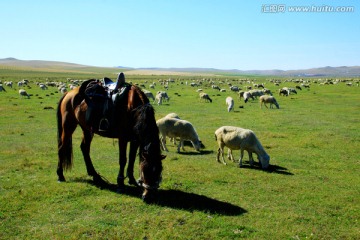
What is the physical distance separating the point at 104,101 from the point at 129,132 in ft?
4.37

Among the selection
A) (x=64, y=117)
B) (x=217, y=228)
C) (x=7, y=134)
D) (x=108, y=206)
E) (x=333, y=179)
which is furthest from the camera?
(x=7, y=134)

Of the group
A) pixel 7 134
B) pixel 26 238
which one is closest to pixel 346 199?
pixel 26 238

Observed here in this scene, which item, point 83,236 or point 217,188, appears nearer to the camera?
point 83,236

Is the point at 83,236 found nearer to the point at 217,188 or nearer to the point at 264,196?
the point at 217,188

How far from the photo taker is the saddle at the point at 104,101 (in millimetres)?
9812

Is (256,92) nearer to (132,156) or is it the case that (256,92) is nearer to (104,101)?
(132,156)

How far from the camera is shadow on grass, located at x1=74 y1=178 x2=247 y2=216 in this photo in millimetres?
9078

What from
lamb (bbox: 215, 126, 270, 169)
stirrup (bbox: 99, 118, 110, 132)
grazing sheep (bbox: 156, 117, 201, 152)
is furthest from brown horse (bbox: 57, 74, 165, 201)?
grazing sheep (bbox: 156, 117, 201, 152)

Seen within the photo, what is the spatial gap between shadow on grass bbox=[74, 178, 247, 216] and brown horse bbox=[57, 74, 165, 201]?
0.39 m

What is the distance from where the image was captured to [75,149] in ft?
54.7

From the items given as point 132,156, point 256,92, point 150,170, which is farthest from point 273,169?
point 256,92

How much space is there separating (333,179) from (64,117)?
1046 cm

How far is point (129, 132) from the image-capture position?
985 centimetres

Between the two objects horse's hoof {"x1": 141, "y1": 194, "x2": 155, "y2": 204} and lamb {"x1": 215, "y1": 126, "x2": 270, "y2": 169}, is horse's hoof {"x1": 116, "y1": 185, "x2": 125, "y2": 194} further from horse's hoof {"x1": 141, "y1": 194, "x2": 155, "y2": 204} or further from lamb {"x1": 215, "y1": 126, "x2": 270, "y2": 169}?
lamb {"x1": 215, "y1": 126, "x2": 270, "y2": 169}
